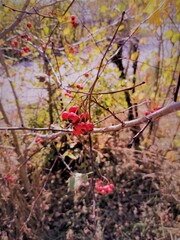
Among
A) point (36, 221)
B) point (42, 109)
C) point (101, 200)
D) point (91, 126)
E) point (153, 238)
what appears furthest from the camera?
point (42, 109)

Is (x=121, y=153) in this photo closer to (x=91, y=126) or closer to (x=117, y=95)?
(x=117, y=95)

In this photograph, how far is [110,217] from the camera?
263 centimetres

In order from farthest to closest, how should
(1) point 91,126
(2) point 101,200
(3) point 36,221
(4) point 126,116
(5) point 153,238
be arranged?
1. (4) point 126,116
2. (2) point 101,200
3. (3) point 36,221
4. (5) point 153,238
5. (1) point 91,126

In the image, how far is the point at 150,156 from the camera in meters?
2.98

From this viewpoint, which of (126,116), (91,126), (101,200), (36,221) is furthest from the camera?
(126,116)

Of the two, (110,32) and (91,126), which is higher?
(110,32)

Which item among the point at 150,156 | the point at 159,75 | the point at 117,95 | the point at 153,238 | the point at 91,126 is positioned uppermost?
the point at 159,75

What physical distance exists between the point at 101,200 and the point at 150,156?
77 cm

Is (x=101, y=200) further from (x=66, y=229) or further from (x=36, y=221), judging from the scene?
(x=36, y=221)

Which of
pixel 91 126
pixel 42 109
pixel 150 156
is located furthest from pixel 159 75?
pixel 91 126

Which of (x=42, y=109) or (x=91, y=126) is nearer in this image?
(x=91, y=126)

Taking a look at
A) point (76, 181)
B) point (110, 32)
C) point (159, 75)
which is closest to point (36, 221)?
point (76, 181)

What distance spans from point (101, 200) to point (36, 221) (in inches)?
29.7

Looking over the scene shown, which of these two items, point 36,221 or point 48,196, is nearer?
point 36,221
